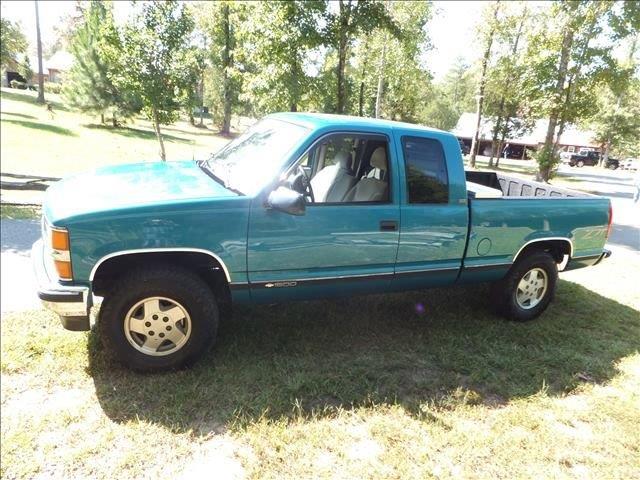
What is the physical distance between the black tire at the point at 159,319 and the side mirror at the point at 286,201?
851 mm

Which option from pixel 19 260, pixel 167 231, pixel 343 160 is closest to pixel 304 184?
pixel 343 160

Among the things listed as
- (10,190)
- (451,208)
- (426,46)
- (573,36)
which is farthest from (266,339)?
(426,46)

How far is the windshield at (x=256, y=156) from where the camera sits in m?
3.60

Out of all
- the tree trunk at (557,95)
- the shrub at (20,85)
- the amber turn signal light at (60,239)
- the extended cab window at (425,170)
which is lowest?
the amber turn signal light at (60,239)

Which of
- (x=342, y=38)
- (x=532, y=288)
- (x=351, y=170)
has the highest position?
(x=342, y=38)

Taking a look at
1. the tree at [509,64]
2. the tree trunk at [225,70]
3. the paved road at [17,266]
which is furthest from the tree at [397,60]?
the paved road at [17,266]

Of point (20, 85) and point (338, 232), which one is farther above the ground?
point (20, 85)

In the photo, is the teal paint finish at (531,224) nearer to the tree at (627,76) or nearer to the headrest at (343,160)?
the headrest at (343,160)

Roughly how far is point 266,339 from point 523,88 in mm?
15562

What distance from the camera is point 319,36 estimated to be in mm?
10531

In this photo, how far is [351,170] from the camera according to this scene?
4.31 m

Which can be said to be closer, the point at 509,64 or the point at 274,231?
the point at 274,231

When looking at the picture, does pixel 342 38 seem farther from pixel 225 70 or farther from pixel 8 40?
pixel 8 40

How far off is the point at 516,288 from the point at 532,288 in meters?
0.29
